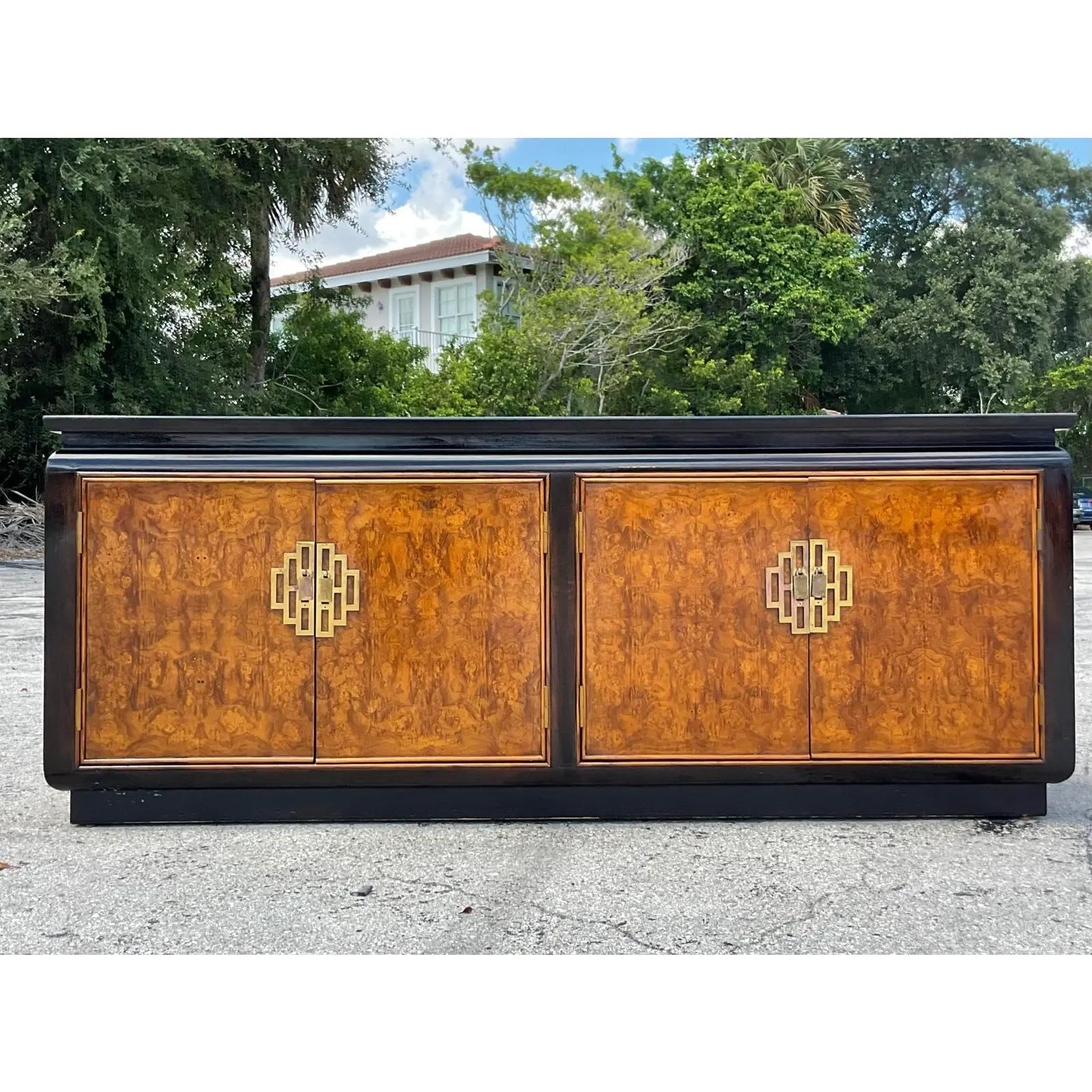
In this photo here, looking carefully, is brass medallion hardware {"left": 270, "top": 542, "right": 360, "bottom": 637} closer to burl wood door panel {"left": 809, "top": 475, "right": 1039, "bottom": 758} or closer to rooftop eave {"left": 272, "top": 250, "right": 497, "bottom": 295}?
burl wood door panel {"left": 809, "top": 475, "right": 1039, "bottom": 758}

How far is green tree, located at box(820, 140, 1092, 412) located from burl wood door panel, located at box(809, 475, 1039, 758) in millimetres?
30196

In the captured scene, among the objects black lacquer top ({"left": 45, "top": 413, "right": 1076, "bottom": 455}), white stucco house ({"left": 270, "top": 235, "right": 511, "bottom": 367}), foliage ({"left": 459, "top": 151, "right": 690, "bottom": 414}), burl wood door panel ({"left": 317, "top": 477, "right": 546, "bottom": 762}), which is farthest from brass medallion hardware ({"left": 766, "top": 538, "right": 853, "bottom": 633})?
white stucco house ({"left": 270, "top": 235, "right": 511, "bottom": 367})

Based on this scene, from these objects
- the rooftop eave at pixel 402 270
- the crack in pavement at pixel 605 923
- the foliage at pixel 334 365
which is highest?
the rooftop eave at pixel 402 270

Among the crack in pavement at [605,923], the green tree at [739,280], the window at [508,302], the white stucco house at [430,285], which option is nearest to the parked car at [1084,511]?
the green tree at [739,280]

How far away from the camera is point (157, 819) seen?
4973mm

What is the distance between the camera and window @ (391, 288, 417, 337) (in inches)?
1463

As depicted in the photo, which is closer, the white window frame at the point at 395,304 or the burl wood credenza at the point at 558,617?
the burl wood credenza at the point at 558,617

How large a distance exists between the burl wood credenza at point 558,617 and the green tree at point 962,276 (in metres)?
30.3

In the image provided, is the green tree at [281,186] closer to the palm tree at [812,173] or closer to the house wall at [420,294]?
the house wall at [420,294]

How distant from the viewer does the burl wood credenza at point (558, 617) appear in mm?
4934

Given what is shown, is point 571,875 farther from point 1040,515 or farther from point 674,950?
point 1040,515

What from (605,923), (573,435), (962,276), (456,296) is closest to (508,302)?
(456,296)

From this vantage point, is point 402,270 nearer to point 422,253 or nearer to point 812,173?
point 422,253
